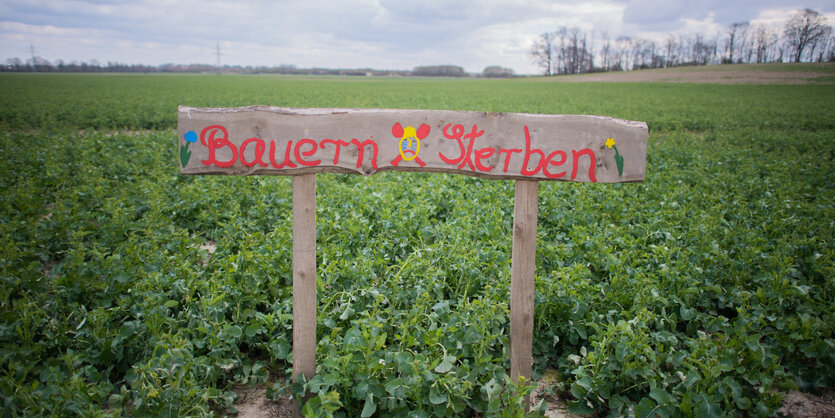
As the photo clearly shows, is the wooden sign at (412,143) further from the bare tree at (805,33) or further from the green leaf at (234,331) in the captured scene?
the bare tree at (805,33)

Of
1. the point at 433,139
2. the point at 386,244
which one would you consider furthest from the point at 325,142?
the point at 386,244

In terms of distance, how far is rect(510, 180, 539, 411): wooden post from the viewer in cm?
254

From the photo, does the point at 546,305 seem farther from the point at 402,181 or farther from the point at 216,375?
the point at 402,181

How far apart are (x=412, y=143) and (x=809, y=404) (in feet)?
10.2

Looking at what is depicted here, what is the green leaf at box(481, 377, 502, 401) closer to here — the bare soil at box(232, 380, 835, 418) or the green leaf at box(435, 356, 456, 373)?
the green leaf at box(435, 356, 456, 373)

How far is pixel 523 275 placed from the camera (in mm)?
2604

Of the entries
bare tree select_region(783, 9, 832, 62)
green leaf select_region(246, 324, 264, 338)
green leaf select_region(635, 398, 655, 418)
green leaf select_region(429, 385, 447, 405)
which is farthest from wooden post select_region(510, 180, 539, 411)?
bare tree select_region(783, 9, 832, 62)

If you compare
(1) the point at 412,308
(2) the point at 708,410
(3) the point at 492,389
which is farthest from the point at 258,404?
(2) the point at 708,410

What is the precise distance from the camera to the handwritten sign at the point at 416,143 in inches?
94.7

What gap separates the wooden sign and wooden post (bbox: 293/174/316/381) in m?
0.16

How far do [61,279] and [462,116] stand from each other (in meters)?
3.29

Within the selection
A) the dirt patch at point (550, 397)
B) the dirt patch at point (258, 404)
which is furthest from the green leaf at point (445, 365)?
the dirt patch at point (258, 404)

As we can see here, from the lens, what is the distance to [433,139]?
2.42 metres

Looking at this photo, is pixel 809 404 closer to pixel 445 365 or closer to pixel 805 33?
pixel 445 365
